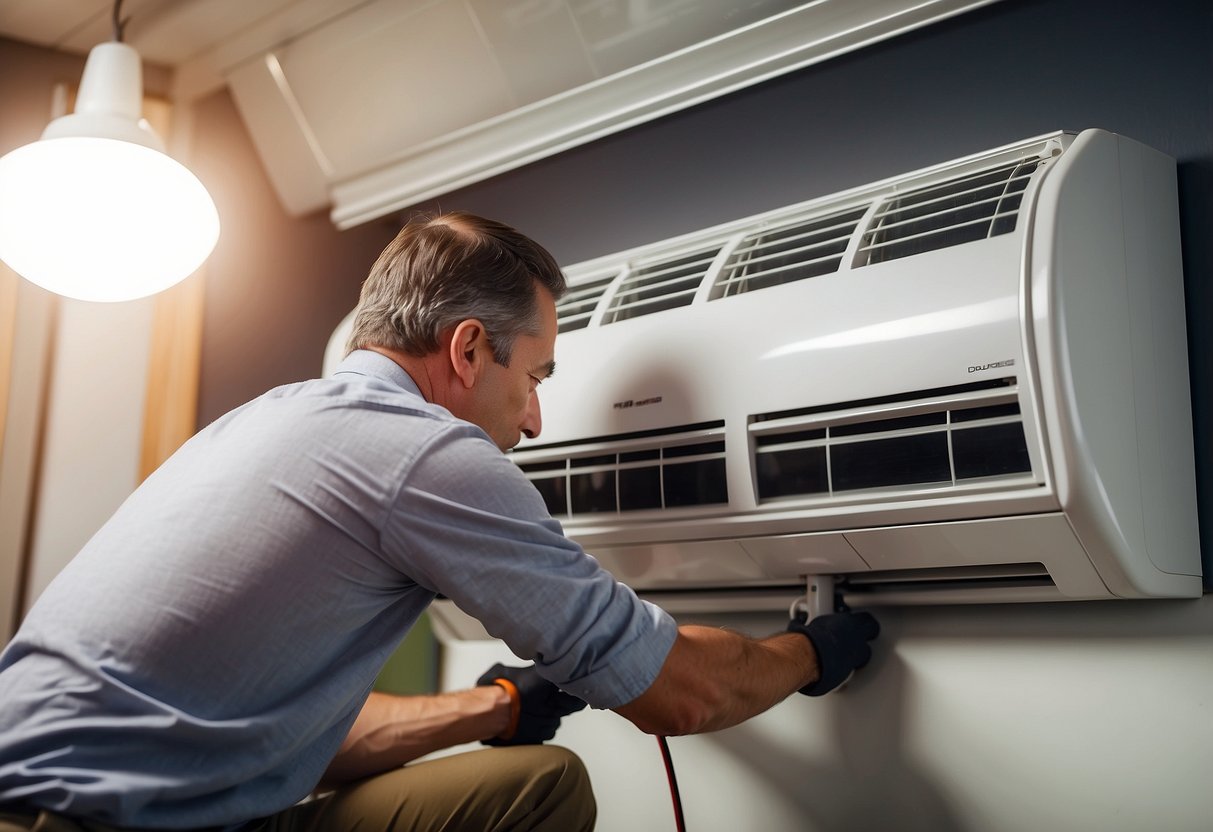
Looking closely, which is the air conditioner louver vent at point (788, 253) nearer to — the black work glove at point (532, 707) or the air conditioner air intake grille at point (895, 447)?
the air conditioner air intake grille at point (895, 447)

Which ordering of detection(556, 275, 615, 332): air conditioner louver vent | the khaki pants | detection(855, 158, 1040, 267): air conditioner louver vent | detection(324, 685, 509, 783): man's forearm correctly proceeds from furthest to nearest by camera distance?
detection(556, 275, 615, 332): air conditioner louver vent
detection(324, 685, 509, 783): man's forearm
the khaki pants
detection(855, 158, 1040, 267): air conditioner louver vent

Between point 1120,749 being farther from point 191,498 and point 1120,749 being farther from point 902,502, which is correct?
point 191,498

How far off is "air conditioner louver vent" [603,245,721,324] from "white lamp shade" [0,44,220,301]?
0.61 m

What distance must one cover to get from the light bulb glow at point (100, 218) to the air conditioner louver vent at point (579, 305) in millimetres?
525

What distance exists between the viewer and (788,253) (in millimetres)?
1305

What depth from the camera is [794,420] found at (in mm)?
1192

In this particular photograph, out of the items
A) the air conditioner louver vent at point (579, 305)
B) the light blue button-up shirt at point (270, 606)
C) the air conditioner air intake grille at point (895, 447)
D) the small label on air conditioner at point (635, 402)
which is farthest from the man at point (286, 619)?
the air conditioner louver vent at point (579, 305)

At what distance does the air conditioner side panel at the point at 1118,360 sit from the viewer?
3.31 ft

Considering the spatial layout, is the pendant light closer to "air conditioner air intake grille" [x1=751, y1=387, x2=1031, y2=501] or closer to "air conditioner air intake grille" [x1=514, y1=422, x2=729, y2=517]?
"air conditioner air intake grille" [x1=514, y1=422, x2=729, y2=517]

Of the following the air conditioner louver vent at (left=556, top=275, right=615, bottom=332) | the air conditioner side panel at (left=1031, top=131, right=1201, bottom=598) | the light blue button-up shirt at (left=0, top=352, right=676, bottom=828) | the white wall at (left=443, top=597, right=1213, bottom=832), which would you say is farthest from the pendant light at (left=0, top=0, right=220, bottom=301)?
the air conditioner side panel at (left=1031, top=131, right=1201, bottom=598)

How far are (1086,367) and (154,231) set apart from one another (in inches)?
49.9

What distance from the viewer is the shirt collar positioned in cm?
114

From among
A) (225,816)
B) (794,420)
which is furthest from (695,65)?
(225,816)

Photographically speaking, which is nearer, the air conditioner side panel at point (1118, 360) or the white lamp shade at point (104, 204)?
the air conditioner side panel at point (1118, 360)
